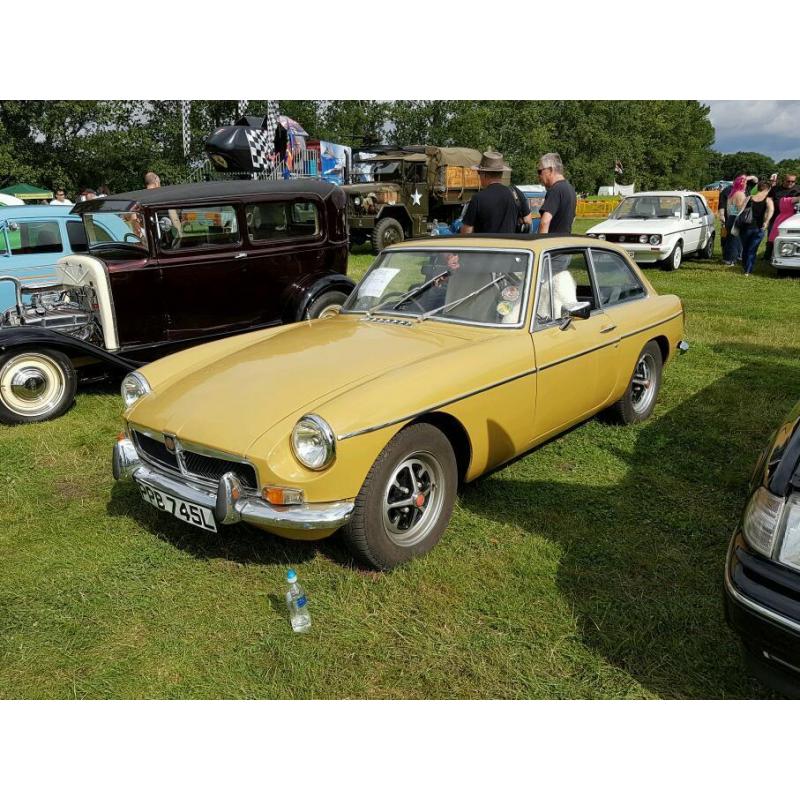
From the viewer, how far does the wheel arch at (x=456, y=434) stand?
319cm

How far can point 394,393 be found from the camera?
9.81ft

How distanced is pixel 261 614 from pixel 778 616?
203 centimetres

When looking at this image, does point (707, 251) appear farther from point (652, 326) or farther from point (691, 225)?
point (652, 326)

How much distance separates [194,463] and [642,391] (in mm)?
3541

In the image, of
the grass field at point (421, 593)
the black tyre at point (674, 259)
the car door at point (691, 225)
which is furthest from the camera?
the car door at point (691, 225)

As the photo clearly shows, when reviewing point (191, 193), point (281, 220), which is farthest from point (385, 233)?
point (191, 193)

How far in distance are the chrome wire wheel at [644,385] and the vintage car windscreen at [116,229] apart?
4577 millimetres

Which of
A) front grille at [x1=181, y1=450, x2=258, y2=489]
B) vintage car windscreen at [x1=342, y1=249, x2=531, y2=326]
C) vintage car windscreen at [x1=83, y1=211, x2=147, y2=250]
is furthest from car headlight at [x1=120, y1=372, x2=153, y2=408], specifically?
vintage car windscreen at [x1=83, y1=211, x2=147, y2=250]

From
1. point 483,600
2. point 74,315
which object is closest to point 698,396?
point 483,600

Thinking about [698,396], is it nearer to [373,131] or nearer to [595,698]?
[595,698]

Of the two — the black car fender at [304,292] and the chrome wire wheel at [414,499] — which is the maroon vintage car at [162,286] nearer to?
the black car fender at [304,292]

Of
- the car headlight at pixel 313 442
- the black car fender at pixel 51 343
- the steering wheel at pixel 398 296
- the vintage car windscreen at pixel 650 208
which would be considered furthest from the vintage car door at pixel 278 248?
the vintage car windscreen at pixel 650 208

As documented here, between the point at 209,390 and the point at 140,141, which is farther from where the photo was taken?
the point at 140,141

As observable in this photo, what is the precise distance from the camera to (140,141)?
30.4 m
